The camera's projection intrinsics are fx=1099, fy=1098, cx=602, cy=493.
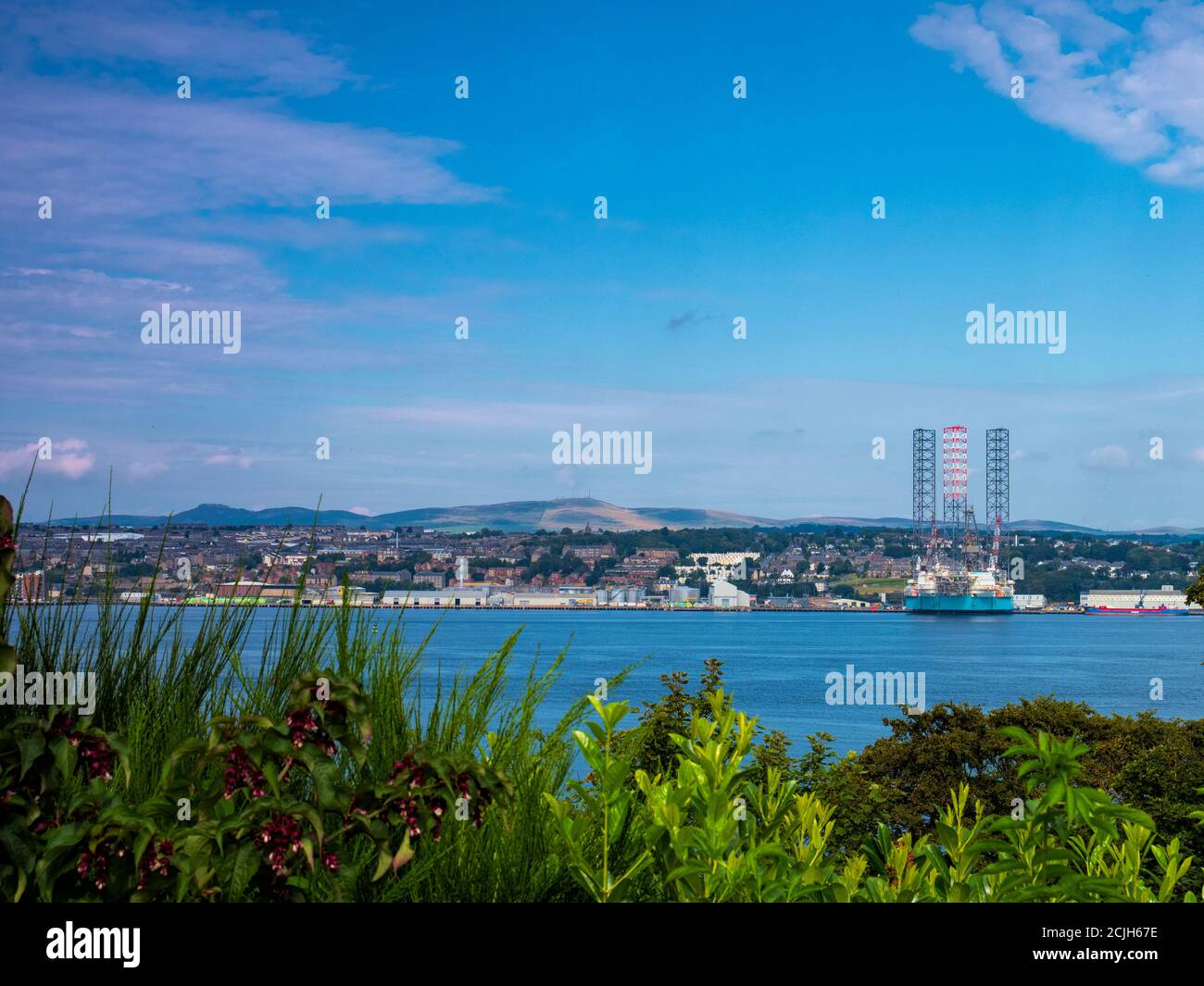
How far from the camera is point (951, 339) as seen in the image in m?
80.9

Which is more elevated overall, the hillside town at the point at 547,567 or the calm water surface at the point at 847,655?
the hillside town at the point at 547,567

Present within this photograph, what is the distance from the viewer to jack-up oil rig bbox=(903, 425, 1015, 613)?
314ft

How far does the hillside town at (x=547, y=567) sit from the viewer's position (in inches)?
194

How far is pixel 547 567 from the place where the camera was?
227 feet

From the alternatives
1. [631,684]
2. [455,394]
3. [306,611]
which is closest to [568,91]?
[455,394]

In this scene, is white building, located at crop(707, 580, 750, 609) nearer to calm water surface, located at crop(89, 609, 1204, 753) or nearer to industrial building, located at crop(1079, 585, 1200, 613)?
calm water surface, located at crop(89, 609, 1204, 753)

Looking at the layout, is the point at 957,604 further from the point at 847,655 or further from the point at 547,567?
the point at 547,567

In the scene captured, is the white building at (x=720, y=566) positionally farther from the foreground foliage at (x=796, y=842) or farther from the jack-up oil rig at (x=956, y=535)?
the foreground foliage at (x=796, y=842)

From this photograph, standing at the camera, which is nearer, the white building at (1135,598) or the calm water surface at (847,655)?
the calm water surface at (847,655)

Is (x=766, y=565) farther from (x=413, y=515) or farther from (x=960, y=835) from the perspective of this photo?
(x=960, y=835)

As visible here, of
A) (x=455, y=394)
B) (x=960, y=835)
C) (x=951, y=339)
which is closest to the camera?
(x=960, y=835)

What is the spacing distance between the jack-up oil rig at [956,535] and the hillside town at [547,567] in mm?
3299

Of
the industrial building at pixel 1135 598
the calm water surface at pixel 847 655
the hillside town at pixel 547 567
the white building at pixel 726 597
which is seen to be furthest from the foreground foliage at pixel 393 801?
the industrial building at pixel 1135 598
